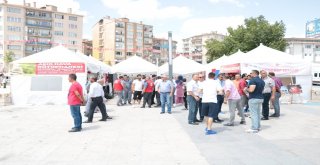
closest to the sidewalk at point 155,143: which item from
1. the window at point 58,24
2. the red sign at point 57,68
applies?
the red sign at point 57,68

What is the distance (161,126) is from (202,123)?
1353mm

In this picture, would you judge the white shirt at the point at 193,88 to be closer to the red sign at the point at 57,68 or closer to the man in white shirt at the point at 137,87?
the man in white shirt at the point at 137,87

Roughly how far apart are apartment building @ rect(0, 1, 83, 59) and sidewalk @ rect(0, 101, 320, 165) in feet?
215

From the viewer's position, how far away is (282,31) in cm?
4028

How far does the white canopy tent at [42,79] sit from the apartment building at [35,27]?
57.2 meters

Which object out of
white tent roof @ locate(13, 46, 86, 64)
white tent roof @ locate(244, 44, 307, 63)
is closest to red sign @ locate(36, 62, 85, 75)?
white tent roof @ locate(13, 46, 86, 64)

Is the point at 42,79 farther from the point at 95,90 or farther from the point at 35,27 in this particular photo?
the point at 35,27

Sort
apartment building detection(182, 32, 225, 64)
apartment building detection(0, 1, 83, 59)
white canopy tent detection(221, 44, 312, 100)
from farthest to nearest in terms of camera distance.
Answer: apartment building detection(182, 32, 225, 64), apartment building detection(0, 1, 83, 59), white canopy tent detection(221, 44, 312, 100)

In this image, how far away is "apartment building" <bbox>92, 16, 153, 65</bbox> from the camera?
90.8 metres

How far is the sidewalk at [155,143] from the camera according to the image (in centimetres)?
549

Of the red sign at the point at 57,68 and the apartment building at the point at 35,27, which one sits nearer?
the red sign at the point at 57,68

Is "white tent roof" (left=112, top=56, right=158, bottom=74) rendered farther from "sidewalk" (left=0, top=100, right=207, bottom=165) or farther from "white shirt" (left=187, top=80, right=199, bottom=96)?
"white shirt" (left=187, top=80, right=199, bottom=96)

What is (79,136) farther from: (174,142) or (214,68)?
(214,68)

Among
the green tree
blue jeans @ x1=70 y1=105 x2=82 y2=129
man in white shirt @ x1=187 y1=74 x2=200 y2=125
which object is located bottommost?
blue jeans @ x1=70 y1=105 x2=82 y2=129
